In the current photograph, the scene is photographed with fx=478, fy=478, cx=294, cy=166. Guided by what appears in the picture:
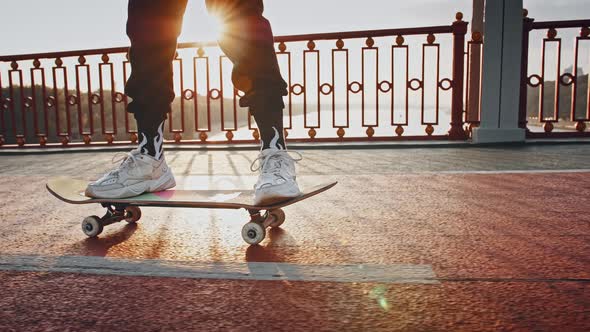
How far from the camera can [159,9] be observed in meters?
1.86

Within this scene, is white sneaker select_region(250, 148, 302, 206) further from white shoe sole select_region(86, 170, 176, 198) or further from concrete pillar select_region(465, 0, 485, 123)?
concrete pillar select_region(465, 0, 485, 123)

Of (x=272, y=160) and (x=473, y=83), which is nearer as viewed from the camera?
(x=272, y=160)

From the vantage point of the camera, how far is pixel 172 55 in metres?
1.93

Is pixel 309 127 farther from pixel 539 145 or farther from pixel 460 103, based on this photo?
pixel 539 145

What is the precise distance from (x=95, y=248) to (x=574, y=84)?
20.1ft

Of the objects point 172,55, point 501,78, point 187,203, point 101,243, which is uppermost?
point 501,78

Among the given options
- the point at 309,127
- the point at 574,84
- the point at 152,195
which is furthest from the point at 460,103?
the point at 152,195

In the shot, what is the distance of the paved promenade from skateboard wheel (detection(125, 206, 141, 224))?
3 centimetres

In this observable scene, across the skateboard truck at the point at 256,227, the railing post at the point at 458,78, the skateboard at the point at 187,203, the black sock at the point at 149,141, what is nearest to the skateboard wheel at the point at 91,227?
the skateboard at the point at 187,203

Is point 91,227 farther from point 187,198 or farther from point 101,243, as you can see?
point 187,198

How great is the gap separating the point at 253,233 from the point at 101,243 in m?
0.53

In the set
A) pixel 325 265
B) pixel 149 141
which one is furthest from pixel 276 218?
pixel 149 141

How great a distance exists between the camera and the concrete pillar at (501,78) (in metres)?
5.37

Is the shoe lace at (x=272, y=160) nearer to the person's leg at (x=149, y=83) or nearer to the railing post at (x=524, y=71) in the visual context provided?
the person's leg at (x=149, y=83)
